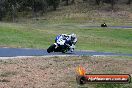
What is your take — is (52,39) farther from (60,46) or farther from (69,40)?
(60,46)

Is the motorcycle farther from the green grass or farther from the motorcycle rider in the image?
the green grass

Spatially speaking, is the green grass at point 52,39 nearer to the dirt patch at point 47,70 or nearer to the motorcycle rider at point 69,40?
the motorcycle rider at point 69,40

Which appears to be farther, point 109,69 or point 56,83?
point 109,69

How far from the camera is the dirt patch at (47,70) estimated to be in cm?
1462

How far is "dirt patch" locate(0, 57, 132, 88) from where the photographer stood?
14617 mm

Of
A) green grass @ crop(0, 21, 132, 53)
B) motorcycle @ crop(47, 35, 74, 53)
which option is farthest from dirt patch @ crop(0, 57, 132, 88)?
green grass @ crop(0, 21, 132, 53)

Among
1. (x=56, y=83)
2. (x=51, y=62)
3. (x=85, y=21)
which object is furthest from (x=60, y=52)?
(x=85, y=21)

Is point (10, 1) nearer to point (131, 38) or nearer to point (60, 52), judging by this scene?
point (131, 38)

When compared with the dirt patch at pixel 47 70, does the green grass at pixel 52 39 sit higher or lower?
lower

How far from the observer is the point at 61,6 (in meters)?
105

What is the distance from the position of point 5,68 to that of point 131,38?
123ft

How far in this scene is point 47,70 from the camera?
58.7 feet

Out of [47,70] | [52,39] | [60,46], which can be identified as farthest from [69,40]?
[52,39]

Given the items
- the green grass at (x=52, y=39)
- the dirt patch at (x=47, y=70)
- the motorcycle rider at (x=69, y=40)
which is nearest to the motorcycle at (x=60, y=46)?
the motorcycle rider at (x=69, y=40)
